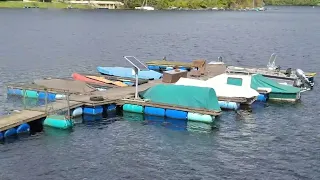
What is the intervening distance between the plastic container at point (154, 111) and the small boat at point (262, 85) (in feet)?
34.6

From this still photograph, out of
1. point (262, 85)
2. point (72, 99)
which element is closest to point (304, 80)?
point (262, 85)

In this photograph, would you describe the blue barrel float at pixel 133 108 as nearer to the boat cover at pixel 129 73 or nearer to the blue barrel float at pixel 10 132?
the blue barrel float at pixel 10 132

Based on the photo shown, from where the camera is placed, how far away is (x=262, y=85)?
62.2 metres

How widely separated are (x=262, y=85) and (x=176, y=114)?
16006 mm

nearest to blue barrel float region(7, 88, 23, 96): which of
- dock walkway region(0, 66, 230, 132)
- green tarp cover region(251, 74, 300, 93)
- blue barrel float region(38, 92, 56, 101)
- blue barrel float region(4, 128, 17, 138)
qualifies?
dock walkway region(0, 66, 230, 132)

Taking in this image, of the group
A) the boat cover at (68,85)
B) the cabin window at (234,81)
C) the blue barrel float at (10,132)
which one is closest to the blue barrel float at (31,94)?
the boat cover at (68,85)

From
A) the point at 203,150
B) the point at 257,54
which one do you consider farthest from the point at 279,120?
the point at 257,54

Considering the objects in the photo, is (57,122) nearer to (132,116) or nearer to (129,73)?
(132,116)

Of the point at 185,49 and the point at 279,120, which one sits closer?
the point at 279,120

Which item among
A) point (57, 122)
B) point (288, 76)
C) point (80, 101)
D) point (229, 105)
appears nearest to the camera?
point (57, 122)

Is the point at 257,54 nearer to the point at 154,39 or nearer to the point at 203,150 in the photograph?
the point at 154,39

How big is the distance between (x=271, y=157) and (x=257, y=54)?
75.5 metres

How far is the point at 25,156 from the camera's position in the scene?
40.6 metres

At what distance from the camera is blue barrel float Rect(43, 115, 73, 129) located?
Answer: 46.9 meters
